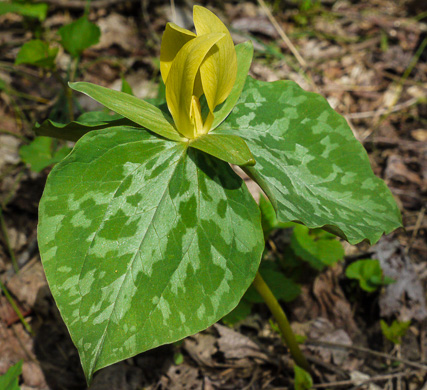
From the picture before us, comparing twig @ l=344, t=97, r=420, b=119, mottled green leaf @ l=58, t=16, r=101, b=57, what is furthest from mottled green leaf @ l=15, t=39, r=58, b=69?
twig @ l=344, t=97, r=420, b=119

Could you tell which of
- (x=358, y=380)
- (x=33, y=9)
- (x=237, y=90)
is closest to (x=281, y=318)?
(x=358, y=380)

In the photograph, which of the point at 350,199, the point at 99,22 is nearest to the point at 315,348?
the point at 350,199

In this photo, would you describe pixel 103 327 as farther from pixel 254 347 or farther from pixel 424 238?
pixel 424 238

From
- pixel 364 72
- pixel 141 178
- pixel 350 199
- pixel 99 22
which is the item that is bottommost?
pixel 364 72

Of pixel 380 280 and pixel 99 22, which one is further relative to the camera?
pixel 99 22

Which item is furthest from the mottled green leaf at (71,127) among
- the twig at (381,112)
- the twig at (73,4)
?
the twig at (73,4)

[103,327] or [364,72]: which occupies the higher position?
[103,327]

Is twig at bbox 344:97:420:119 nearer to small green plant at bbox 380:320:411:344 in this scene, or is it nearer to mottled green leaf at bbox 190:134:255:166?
small green plant at bbox 380:320:411:344

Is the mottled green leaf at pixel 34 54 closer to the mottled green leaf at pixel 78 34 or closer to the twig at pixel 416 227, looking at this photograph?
the mottled green leaf at pixel 78 34
